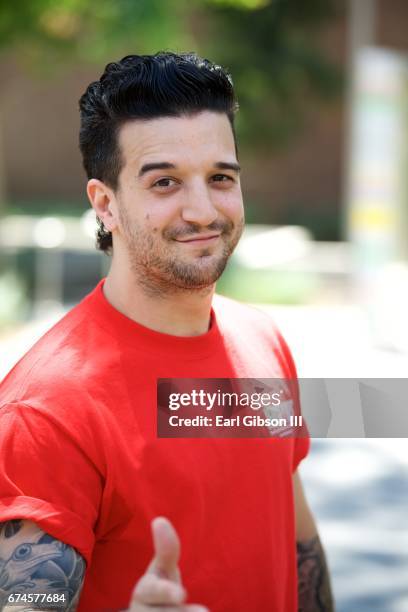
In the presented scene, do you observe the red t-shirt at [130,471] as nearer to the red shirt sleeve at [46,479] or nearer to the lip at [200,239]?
the red shirt sleeve at [46,479]

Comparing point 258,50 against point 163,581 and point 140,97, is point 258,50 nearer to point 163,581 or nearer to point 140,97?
point 140,97

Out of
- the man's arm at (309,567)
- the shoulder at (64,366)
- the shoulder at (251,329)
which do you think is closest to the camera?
the shoulder at (64,366)

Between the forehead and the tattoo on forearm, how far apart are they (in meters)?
1.07

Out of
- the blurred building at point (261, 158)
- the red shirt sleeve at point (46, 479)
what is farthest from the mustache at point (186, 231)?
the blurred building at point (261, 158)

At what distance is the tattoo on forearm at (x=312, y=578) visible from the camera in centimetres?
246

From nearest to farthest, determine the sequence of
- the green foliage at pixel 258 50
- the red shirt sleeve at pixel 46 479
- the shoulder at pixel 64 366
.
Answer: the red shirt sleeve at pixel 46 479, the shoulder at pixel 64 366, the green foliage at pixel 258 50

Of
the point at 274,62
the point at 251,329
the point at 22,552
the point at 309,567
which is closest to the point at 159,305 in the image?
the point at 251,329

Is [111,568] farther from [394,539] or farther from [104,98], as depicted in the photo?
[394,539]

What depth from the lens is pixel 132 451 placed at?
1816mm

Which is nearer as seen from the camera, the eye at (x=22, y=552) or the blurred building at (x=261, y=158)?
the eye at (x=22, y=552)

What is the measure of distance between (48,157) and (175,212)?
23.5m

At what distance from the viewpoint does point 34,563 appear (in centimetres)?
173

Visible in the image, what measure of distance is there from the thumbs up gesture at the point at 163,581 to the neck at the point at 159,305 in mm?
672

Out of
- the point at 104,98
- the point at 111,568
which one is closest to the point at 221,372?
the point at 111,568
